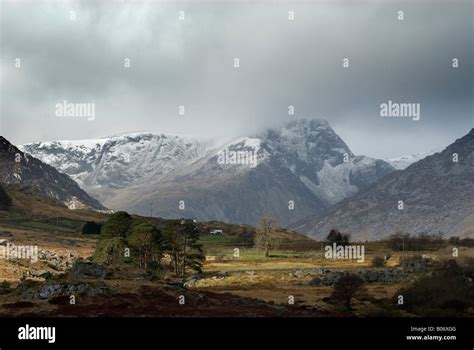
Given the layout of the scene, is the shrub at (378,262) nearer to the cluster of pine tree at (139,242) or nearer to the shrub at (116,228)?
the cluster of pine tree at (139,242)

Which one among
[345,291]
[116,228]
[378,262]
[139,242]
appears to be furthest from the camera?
[378,262]

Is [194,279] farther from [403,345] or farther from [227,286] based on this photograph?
[403,345]

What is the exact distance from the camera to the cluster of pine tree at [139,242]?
360ft

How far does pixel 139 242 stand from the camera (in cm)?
10962

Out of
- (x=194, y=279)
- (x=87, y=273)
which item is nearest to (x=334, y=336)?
(x=87, y=273)

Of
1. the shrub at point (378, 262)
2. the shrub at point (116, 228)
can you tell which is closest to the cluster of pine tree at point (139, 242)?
the shrub at point (116, 228)

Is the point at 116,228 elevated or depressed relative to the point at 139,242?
elevated

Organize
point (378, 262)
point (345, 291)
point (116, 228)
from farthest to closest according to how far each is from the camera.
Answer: point (378, 262) < point (116, 228) < point (345, 291)

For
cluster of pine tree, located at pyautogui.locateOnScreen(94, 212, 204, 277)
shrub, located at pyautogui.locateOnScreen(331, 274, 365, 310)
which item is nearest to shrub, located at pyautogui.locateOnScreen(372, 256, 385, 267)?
cluster of pine tree, located at pyautogui.locateOnScreen(94, 212, 204, 277)

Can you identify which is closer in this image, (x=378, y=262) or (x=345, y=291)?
(x=345, y=291)

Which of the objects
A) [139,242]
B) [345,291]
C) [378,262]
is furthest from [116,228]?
[378,262]

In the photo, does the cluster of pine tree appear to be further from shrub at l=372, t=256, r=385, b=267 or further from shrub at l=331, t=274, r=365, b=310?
shrub at l=372, t=256, r=385, b=267

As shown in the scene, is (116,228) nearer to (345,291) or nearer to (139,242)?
(139,242)

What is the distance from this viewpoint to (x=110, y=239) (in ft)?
366
